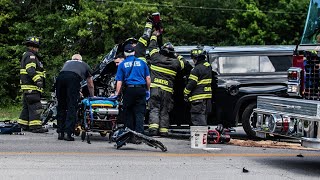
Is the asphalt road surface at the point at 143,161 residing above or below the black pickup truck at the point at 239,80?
below

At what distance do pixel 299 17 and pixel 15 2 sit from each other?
16.1 meters

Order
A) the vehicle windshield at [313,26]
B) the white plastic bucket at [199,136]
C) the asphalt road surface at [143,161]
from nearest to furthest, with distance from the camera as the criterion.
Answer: the asphalt road surface at [143,161] → the vehicle windshield at [313,26] → the white plastic bucket at [199,136]

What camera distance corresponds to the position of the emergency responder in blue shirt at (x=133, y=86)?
436 inches

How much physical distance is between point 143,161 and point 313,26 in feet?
11.4

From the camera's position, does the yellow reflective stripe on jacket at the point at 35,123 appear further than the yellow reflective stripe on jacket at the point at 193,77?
Yes

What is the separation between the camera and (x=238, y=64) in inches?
496

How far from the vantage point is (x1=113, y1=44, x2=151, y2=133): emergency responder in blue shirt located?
11070 millimetres

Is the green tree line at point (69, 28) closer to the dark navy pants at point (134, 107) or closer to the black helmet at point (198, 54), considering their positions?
the black helmet at point (198, 54)

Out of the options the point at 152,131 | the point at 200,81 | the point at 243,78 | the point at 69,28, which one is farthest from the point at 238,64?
the point at 69,28

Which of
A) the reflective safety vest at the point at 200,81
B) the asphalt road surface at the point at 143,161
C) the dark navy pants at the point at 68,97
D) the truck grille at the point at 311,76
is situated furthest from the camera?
the reflective safety vest at the point at 200,81

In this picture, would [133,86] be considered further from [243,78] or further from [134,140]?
[243,78]

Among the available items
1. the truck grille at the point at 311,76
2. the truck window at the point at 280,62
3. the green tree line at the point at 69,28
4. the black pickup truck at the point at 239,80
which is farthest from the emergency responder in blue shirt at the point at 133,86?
the green tree line at the point at 69,28

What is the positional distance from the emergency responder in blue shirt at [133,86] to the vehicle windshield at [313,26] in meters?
2.88

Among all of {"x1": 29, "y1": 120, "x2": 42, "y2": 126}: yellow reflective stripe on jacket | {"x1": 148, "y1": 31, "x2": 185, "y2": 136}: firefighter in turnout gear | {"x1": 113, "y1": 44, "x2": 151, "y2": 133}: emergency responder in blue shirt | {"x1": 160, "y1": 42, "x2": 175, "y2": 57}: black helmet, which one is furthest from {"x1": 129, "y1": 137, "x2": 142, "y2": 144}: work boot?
{"x1": 29, "y1": 120, "x2": 42, "y2": 126}: yellow reflective stripe on jacket
